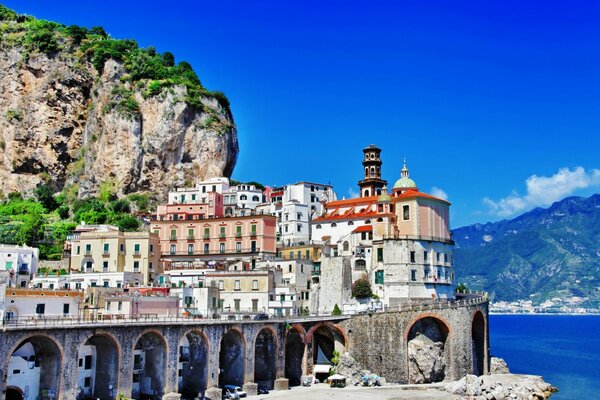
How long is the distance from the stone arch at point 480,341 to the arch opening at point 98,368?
136ft

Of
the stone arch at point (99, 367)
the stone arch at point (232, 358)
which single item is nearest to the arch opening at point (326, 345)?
the stone arch at point (232, 358)

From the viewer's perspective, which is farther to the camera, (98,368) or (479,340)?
(479,340)

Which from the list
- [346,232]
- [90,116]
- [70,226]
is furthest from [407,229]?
[90,116]

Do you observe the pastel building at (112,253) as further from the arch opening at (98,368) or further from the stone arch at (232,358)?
the arch opening at (98,368)

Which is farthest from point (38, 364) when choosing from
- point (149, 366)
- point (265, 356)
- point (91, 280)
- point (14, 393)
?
point (91, 280)

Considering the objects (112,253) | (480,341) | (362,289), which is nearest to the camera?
(480,341)

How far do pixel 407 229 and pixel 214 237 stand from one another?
1034 inches

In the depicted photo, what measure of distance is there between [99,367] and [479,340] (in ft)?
143

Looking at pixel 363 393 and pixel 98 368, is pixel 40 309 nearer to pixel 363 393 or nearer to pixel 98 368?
pixel 98 368

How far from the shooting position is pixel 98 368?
53562 millimetres

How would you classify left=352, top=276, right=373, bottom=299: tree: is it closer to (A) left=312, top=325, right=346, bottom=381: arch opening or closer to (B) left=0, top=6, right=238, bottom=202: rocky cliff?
(A) left=312, top=325, right=346, bottom=381: arch opening

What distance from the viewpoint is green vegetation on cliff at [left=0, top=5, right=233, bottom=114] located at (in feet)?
401

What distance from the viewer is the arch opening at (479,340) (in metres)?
77.8

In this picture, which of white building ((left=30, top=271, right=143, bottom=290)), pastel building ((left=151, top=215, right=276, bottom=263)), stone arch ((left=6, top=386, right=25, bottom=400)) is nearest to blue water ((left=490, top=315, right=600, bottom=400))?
pastel building ((left=151, top=215, right=276, bottom=263))
